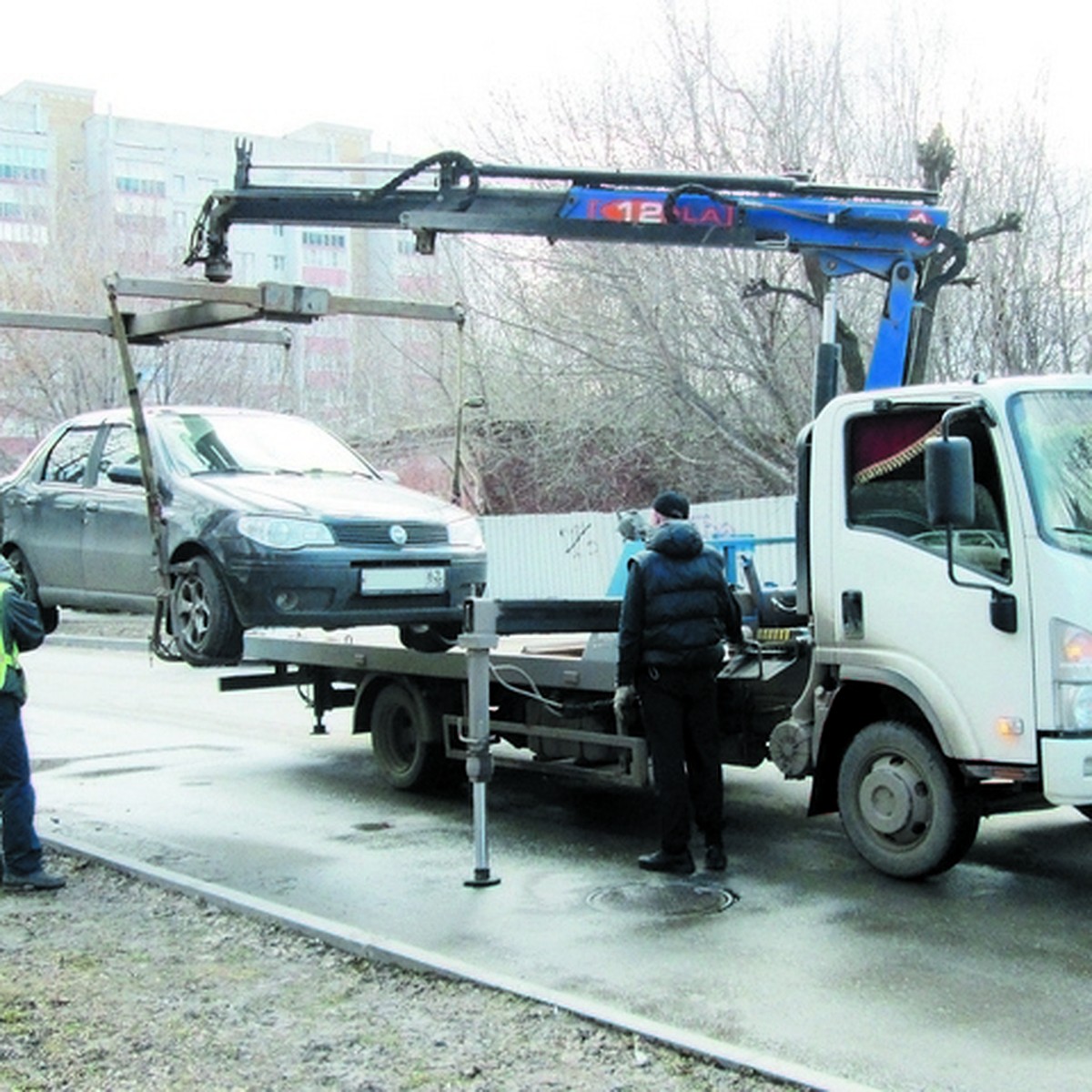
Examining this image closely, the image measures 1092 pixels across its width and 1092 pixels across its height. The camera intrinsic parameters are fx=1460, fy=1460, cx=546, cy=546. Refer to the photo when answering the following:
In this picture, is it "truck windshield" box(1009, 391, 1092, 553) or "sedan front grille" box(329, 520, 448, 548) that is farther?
"sedan front grille" box(329, 520, 448, 548)

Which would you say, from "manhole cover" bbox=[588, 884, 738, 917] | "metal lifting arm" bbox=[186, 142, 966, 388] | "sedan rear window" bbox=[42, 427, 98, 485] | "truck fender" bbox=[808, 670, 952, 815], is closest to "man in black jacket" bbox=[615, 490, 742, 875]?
"manhole cover" bbox=[588, 884, 738, 917]

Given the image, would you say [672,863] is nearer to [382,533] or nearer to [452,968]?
[452,968]

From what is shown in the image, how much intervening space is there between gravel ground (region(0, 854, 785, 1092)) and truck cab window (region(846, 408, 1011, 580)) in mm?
2833

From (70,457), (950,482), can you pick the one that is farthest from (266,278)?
(950,482)

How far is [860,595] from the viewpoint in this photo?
22.8 ft

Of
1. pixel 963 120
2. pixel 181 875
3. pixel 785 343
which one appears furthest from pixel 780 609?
pixel 963 120

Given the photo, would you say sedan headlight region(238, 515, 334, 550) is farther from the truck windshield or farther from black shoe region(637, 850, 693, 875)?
the truck windshield

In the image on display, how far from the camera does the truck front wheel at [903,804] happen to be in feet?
21.7

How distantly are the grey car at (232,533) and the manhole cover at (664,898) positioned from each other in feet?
7.11

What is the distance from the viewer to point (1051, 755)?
605 cm

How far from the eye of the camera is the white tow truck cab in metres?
6.08

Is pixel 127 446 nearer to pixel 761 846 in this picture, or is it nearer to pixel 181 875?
pixel 181 875

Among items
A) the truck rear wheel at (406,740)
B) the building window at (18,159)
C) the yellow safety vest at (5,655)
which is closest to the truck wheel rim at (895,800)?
the truck rear wheel at (406,740)

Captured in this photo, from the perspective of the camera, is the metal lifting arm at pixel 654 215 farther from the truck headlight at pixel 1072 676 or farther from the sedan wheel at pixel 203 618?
the truck headlight at pixel 1072 676
